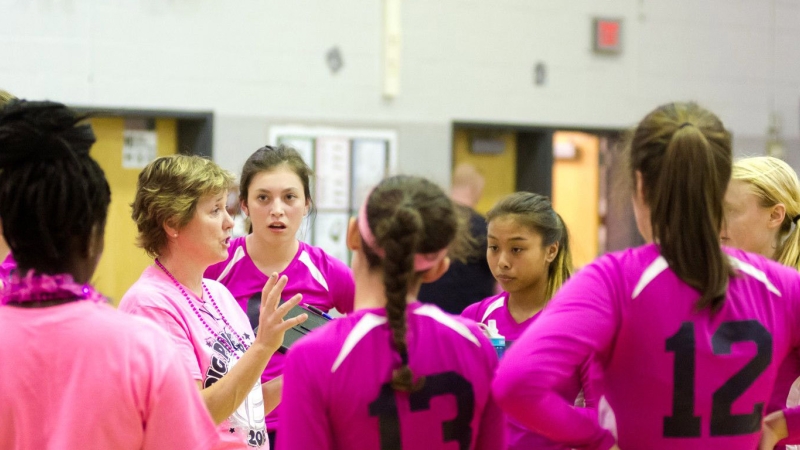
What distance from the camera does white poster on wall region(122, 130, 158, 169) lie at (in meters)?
6.05

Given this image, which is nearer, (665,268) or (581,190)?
(665,268)

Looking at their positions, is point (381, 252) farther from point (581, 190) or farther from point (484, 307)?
point (581, 190)

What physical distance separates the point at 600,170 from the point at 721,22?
5.56 ft

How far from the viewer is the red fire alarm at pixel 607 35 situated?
7289 mm

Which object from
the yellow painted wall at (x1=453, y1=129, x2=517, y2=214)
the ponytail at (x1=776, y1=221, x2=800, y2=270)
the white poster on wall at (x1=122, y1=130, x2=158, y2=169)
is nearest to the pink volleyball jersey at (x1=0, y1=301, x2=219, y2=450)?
the ponytail at (x1=776, y1=221, x2=800, y2=270)

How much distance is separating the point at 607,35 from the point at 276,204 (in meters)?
5.10

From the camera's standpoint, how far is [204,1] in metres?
6.00

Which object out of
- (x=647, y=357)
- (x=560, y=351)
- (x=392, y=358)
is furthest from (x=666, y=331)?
(x=392, y=358)

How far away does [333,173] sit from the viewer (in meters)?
6.52

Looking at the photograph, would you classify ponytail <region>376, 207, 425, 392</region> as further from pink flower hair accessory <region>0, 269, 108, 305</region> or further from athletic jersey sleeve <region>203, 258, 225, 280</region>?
athletic jersey sleeve <region>203, 258, 225, 280</region>

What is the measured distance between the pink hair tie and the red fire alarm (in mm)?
6076

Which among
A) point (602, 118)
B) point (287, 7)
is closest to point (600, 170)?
point (602, 118)

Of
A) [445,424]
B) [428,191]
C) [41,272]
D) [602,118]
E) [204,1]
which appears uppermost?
[204,1]

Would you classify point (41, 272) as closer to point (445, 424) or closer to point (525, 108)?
point (445, 424)
